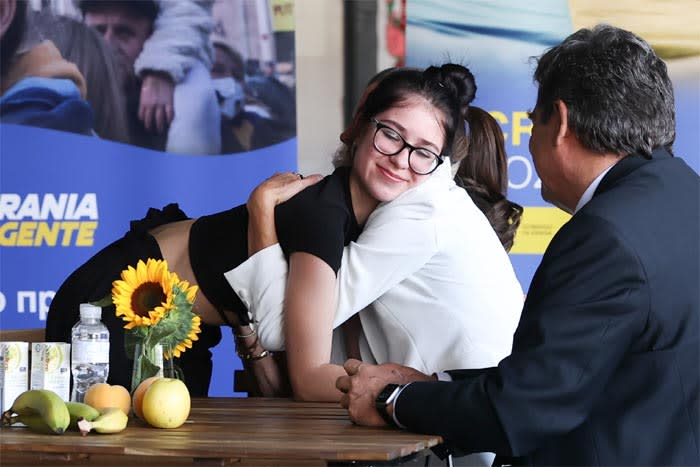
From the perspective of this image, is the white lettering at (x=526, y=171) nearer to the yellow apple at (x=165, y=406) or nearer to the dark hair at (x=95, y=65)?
the dark hair at (x=95, y=65)

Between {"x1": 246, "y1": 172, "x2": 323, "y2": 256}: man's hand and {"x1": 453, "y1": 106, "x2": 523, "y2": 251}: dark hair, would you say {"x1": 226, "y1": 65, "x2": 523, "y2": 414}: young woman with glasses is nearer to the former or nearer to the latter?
{"x1": 246, "y1": 172, "x2": 323, "y2": 256}: man's hand

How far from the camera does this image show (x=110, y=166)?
468 centimetres

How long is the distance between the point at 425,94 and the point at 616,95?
811mm

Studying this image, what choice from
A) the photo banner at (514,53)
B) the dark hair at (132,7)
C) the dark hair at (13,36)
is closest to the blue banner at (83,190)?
the dark hair at (13,36)

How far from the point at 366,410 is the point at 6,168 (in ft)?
10.5

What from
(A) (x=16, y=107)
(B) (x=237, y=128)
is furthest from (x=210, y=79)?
(A) (x=16, y=107)

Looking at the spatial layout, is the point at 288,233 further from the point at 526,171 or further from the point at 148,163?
the point at 148,163

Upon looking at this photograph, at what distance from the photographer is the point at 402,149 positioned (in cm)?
254

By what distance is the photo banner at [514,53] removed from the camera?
4.47 m

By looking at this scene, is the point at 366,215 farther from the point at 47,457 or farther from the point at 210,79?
the point at 210,79

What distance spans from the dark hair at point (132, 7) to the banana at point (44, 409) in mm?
2983

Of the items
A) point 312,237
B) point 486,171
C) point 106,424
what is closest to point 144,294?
point 106,424

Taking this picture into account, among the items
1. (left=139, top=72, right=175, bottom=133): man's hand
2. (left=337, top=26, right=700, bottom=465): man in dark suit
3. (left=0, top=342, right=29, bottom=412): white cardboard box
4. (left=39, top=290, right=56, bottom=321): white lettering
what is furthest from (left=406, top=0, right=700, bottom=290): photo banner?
(left=0, top=342, right=29, bottom=412): white cardboard box

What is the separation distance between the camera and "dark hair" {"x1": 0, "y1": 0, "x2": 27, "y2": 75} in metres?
4.65
